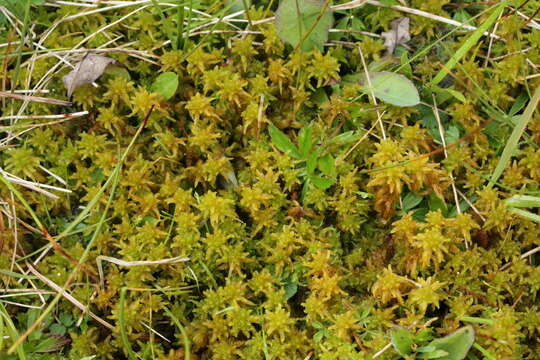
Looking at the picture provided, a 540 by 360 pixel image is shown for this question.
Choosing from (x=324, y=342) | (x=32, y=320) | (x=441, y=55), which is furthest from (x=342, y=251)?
(x=32, y=320)

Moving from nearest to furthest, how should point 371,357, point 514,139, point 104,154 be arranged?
1. point 371,357
2. point 514,139
3. point 104,154

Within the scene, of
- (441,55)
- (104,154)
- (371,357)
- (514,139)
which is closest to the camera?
(371,357)

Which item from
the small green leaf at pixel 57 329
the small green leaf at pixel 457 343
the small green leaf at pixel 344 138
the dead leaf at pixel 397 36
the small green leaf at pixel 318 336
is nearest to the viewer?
the small green leaf at pixel 457 343

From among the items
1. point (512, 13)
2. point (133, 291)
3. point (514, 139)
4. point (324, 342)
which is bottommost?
point (324, 342)

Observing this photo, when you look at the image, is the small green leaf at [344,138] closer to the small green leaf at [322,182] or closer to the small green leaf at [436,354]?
the small green leaf at [322,182]

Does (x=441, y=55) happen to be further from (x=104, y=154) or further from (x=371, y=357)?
(x=104, y=154)

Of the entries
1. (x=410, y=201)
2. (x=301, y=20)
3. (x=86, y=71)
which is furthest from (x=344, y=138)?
(x=86, y=71)

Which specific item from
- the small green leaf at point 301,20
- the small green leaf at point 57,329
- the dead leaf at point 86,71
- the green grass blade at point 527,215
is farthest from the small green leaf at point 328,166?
the small green leaf at point 57,329
